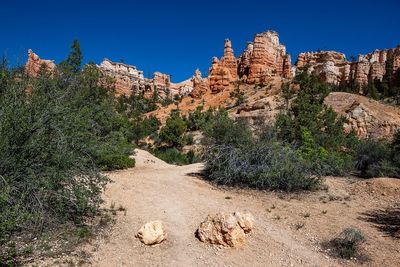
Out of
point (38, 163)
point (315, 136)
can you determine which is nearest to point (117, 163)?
point (38, 163)

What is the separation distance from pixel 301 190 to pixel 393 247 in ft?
16.5

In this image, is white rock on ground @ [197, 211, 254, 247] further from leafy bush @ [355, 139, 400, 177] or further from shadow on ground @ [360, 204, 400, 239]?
leafy bush @ [355, 139, 400, 177]

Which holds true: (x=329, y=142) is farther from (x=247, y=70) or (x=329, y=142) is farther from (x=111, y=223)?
(x=247, y=70)

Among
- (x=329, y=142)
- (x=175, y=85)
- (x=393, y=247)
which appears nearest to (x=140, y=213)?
(x=393, y=247)

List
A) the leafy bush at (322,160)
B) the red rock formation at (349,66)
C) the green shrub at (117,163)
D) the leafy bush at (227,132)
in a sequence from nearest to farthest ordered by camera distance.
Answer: the leafy bush at (322,160), the leafy bush at (227,132), the green shrub at (117,163), the red rock formation at (349,66)

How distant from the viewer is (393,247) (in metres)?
7.73

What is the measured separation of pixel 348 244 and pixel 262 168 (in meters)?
5.18

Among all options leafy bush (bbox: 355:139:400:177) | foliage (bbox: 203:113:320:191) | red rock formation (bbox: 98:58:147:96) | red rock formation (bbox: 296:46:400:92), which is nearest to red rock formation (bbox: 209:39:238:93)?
red rock formation (bbox: 296:46:400:92)

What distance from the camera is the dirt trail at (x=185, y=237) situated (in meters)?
6.99

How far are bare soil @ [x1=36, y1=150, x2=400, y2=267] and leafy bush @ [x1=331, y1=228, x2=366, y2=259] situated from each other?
0.17 m

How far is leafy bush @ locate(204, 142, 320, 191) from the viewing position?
12.4 meters

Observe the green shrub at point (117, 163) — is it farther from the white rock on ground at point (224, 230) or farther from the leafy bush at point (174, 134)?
the leafy bush at point (174, 134)

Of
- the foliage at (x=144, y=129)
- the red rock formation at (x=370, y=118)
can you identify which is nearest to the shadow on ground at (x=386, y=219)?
the red rock formation at (x=370, y=118)

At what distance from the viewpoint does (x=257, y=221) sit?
30.5 feet
